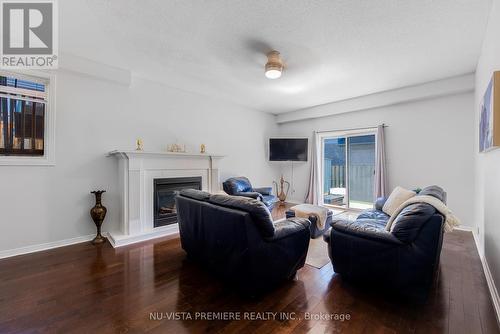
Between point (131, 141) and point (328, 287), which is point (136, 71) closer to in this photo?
point (131, 141)

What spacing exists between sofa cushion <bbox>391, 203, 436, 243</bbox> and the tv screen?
4212 millimetres

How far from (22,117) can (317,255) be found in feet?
14.2

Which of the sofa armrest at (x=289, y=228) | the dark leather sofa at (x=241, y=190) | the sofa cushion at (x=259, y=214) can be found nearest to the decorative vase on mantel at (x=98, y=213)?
the dark leather sofa at (x=241, y=190)

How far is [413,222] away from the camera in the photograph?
5.77ft

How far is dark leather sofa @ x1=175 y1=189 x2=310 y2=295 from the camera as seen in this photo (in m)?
1.82

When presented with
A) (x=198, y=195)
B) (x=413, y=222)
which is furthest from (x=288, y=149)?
(x=413, y=222)

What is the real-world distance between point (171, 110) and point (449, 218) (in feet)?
14.3

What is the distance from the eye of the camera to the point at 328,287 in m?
2.10

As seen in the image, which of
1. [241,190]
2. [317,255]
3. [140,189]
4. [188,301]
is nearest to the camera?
[188,301]

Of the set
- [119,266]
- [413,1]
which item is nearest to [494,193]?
[413,1]

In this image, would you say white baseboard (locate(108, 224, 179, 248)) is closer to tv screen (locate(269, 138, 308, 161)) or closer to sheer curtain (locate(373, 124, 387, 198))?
tv screen (locate(269, 138, 308, 161))

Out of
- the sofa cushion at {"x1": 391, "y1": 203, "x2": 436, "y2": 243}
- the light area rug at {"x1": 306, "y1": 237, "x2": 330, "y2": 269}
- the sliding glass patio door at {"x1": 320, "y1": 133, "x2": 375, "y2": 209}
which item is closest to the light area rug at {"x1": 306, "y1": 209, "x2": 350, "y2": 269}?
the light area rug at {"x1": 306, "y1": 237, "x2": 330, "y2": 269}

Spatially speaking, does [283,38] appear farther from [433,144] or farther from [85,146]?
[433,144]

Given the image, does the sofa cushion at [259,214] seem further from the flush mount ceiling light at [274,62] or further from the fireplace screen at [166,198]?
the fireplace screen at [166,198]
